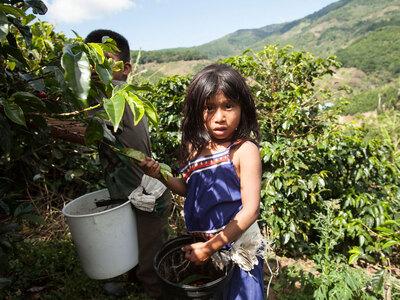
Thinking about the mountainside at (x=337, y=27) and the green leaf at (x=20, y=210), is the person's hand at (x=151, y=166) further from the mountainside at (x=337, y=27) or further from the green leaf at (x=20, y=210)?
the mountainside at (x=337, y=27)

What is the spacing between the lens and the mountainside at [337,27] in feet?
320

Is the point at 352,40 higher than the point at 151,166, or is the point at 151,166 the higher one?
the point at 352,40

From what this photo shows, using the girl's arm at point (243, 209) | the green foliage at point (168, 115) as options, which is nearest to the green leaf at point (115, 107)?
the girl's arm at point (243, 209)

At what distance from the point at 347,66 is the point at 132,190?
9347cm

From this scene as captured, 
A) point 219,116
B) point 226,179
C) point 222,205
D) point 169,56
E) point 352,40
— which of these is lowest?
point 222,205

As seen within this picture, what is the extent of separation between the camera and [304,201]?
2.71 metres

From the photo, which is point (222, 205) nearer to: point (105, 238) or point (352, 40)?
point (105, 238)

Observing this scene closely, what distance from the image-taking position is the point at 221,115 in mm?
1239

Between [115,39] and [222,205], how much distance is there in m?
1.65

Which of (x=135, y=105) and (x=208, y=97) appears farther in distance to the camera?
(x=208, y=97)

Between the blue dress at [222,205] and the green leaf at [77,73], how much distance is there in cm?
81

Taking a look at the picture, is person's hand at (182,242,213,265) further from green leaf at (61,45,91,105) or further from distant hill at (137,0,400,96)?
distant hill at (137,0,400,96)

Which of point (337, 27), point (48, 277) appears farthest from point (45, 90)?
point (337, 27)

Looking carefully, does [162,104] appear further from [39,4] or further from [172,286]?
[172,286]
